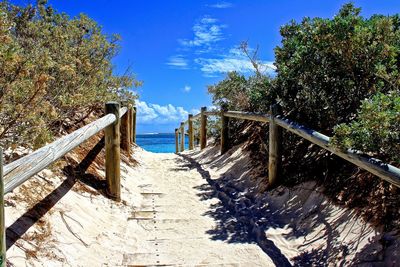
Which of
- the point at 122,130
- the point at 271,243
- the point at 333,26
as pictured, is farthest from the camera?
the point at 122,130

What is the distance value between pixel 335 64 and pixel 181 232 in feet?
9.47

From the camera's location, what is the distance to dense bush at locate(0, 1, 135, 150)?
3.43 meters

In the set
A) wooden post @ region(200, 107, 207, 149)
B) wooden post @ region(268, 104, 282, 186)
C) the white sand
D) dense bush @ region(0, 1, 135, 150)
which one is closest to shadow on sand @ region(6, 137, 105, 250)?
the white sand

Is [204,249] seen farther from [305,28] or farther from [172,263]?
[305,28]

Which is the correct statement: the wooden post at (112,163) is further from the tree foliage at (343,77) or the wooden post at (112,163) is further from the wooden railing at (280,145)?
the tree foliage at (343,77)

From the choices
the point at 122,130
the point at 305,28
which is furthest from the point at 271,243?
the point at 122,130

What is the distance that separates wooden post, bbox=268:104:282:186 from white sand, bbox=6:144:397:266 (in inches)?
11.6

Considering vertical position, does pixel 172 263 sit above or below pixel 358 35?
below

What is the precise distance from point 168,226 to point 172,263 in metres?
1.04

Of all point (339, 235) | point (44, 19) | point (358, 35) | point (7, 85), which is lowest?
point (339, 235)

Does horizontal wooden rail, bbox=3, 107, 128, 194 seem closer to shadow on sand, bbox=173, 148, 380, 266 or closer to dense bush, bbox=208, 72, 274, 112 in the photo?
shadow on sand, bbox=173, 148, 380, 266

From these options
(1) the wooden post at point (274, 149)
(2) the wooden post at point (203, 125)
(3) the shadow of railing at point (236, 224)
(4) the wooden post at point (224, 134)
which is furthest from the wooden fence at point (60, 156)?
(2) the wooden post at point (203, 125)

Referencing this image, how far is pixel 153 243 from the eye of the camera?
405cm

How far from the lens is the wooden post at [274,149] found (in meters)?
5.69
